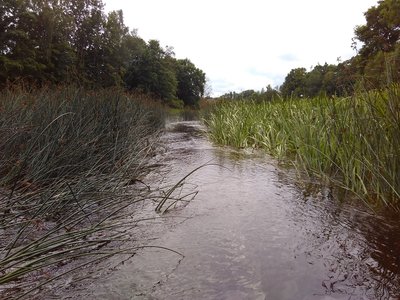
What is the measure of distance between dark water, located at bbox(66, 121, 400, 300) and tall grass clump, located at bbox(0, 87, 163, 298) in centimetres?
32

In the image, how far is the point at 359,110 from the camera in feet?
11.9

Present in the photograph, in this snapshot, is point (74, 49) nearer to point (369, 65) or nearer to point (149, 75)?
point (149, 75)

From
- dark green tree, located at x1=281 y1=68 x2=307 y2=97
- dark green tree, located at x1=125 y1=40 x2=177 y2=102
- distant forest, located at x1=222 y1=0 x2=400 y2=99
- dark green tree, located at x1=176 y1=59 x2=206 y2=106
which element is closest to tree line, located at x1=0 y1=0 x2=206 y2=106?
dark green tree, located at x1=125 y1=40 x2=177 y2=102

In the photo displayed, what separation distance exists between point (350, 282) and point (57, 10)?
2793cm

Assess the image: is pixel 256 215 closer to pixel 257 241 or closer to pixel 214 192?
pixel 257 241

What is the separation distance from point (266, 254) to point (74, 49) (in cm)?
2988

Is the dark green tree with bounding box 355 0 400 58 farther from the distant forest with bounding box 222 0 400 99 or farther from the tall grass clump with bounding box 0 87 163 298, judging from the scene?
the tall grass clump with bounding box 0 87 163 298

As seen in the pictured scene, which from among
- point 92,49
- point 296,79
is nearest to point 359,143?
point 92,49

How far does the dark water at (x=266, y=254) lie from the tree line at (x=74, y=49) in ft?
19.9

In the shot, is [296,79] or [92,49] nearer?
[92,49]

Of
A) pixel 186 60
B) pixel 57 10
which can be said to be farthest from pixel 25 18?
pixel 186 60

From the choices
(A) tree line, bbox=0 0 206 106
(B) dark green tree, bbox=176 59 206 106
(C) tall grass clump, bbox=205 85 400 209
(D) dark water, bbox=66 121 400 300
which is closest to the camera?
(D) dark water, bbox=66 121 400 300

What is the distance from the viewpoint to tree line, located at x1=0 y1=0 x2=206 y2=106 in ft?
65.8

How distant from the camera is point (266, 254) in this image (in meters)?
2.37
